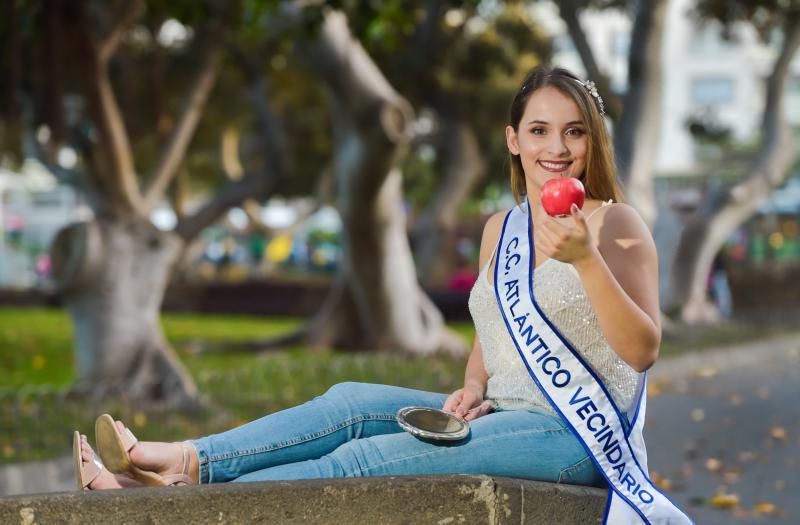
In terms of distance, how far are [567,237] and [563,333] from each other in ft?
1.48

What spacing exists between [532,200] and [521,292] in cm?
34

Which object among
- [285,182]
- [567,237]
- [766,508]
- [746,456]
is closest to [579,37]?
[285,182]

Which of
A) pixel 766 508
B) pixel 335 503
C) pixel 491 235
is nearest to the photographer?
pixel 335 503

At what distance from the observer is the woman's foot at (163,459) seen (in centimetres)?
331

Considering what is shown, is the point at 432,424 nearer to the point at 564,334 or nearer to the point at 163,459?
the point at 564,334

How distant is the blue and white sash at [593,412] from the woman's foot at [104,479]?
111cm

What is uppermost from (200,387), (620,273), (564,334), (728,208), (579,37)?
(579,37)

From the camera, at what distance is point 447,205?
26766 mm

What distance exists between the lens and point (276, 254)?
45.0 metres

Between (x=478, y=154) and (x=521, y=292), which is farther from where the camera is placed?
(x=478, y=154)

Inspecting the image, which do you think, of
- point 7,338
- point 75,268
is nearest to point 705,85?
point 7,338

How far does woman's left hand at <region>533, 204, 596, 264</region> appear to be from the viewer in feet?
10.2

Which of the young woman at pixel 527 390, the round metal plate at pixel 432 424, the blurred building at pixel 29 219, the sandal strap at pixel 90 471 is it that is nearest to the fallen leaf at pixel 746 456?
the young woman at pixel 527 390

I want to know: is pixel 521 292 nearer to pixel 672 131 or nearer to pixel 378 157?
pixel 378 157
